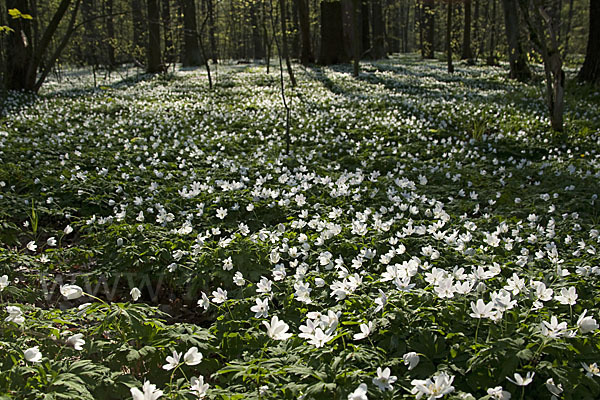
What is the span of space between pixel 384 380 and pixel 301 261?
1883 mm

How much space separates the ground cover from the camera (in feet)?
7.27

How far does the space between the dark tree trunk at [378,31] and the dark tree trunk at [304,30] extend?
9.93 m

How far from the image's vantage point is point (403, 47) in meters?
64.1

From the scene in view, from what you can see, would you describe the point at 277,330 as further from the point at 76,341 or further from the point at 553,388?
the point at 553,388

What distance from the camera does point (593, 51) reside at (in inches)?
476

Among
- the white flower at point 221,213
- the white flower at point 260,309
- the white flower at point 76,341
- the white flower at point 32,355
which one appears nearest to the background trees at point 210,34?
the white flower at point 221,213

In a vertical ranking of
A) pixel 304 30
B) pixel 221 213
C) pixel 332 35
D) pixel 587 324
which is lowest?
pixel 587 324

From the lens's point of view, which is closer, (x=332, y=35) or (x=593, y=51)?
(x=593, y=51)

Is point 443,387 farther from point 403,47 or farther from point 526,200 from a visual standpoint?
point 403,47

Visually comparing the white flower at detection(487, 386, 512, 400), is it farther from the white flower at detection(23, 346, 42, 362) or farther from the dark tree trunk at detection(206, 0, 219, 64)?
the dark tree trunk at detection(206, 0, 219, 64)

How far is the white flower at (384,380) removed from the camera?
80.5 inches

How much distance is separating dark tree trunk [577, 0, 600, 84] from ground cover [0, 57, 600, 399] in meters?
3.83

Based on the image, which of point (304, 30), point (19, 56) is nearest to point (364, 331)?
point (19, 56)

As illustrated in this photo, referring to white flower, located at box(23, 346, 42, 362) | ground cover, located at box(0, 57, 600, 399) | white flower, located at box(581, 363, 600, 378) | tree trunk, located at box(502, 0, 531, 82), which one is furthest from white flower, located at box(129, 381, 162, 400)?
tree trunk, located at box(502, 0, 531, 82)
